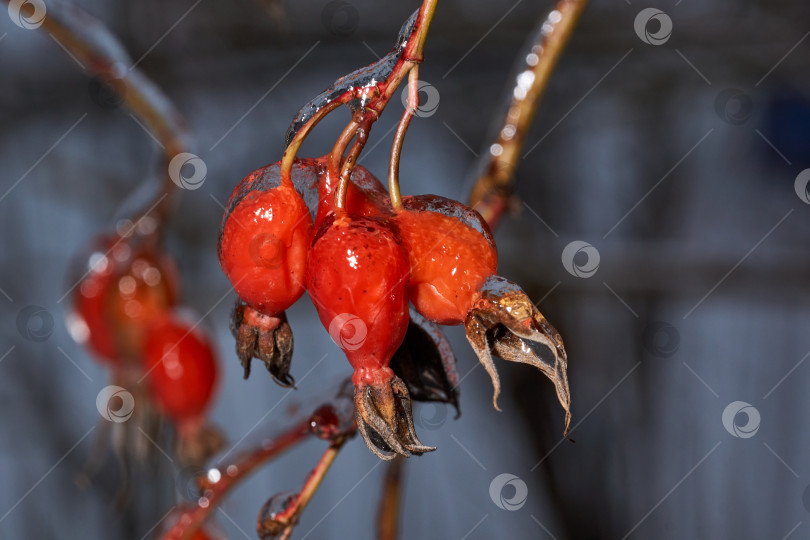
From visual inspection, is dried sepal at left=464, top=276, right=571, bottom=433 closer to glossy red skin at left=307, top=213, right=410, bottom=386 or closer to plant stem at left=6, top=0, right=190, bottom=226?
glossy red skin at left=307, top=213, right=410, bottom=386

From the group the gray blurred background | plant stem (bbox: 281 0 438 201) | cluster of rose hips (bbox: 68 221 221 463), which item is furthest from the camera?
the gray blurred background

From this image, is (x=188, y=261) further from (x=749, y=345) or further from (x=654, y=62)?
(x=749, y=345)

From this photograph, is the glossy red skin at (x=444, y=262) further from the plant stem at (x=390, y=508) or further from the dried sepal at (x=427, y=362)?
the plant stem at (x=390, y=508)

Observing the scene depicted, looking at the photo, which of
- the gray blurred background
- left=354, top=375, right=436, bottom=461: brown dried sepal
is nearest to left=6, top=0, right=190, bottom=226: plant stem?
left=354, top=375, right=436, bottom=461: brown dried sepal

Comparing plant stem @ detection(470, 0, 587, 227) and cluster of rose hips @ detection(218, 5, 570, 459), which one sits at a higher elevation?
plant stem @ detection(470, 0, 587, 227)

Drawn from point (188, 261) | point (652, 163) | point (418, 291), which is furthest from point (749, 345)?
point (418, 291)

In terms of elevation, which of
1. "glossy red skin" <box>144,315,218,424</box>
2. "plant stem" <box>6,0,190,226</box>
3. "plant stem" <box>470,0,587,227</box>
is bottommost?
"glossy red skin" <box>144,315,218,424</box>

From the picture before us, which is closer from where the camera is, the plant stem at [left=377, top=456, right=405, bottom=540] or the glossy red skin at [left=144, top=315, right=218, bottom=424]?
the plant stem at [left=377, top=456, right=405, bottom=540]
